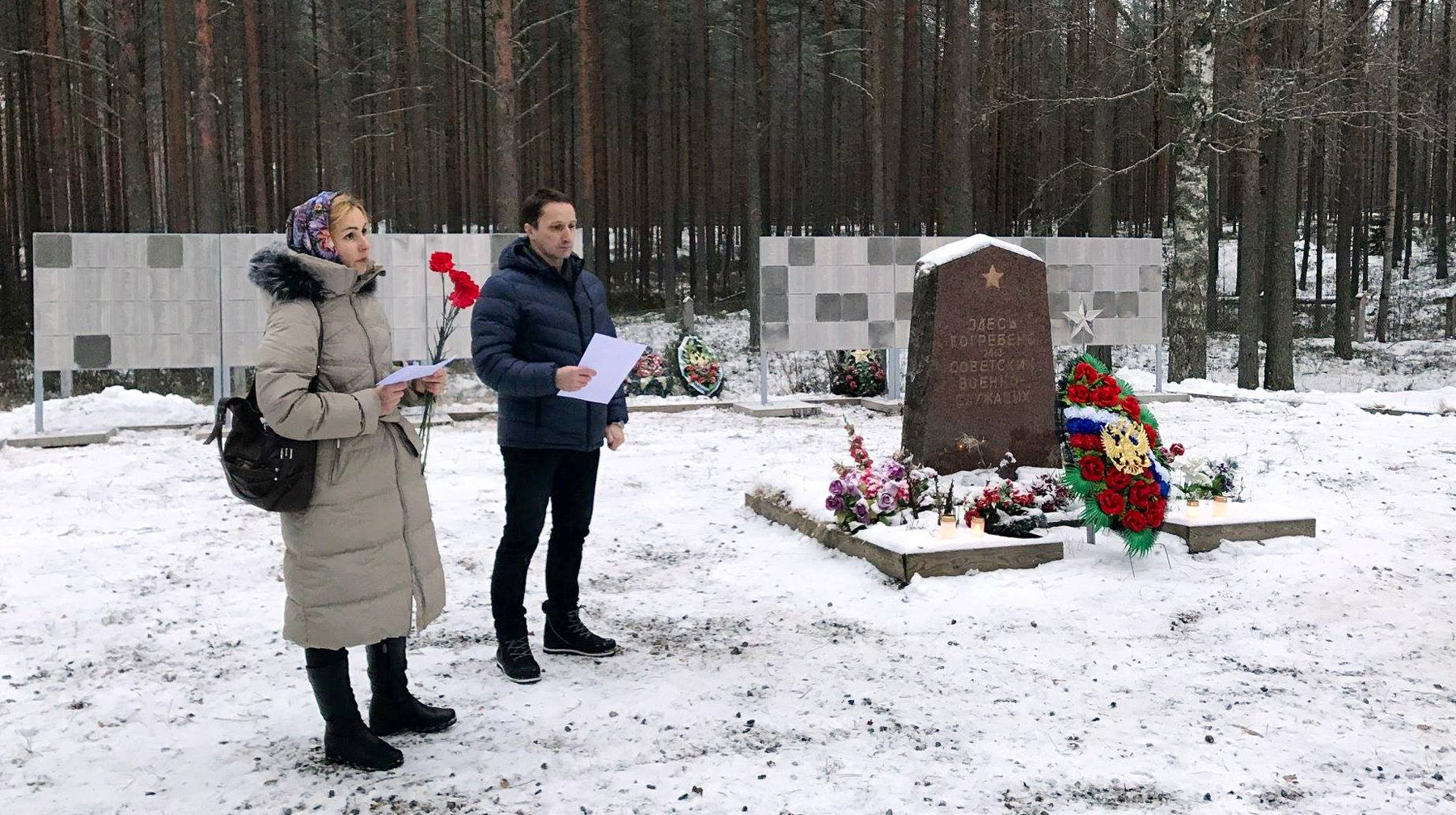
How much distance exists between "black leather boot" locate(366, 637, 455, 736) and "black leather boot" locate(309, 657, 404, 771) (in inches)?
8.1

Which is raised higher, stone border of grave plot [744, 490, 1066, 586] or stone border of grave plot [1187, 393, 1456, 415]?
stone border of grave plot [1187, 393, 1456, 415]

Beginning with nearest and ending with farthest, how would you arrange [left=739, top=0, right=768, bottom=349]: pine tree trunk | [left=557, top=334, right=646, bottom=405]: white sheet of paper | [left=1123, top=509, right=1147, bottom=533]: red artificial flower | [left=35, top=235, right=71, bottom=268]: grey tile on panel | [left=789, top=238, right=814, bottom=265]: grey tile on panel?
[left=557, top=334, right=646, bottom=405]: white sheet of paper, [left=1123, top=509, right=1147, bottom=533]: red artificial flower, [left=35, top=235, right=71, bottom=268]: grey tile on panel, [left=789, top=238, right=814, bottom=265]: grey tile on panel, [left=739, top=0, right=768, bottom=349]: pine tree trunk

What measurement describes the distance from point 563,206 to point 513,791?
2.10 meters

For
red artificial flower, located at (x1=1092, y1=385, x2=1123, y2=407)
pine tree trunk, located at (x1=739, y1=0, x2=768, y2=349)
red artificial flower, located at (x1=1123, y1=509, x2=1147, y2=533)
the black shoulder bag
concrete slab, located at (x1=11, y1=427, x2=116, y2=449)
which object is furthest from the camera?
pine tree trunk, located at (x1=739, y1=0, x2=768, y2=349)

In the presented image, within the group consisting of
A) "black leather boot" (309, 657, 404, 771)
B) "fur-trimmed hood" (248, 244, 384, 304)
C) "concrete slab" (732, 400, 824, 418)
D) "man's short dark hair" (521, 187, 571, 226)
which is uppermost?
"man's short dark hair" (521, 187, 571, 226)

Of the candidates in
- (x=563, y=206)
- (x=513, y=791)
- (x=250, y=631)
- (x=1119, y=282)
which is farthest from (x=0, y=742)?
(x=1119, y=282)

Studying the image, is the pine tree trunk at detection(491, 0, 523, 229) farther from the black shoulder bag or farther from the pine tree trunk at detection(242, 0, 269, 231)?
the black shoulder bag

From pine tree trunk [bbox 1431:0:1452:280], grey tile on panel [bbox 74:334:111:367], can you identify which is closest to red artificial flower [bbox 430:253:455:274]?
grey tile on panel [bbox 74:334:111:367]

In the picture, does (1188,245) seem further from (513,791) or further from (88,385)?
(88,385)

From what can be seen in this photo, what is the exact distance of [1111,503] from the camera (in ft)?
19.2

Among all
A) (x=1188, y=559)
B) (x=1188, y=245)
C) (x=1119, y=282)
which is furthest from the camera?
(x=1188, y=245)

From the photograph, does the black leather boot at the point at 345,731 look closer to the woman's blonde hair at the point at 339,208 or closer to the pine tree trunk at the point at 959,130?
the woman's blonde hair at the point at 339,208

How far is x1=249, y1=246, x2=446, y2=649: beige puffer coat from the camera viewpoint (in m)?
3.28

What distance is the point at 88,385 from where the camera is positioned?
1797 centimetres
